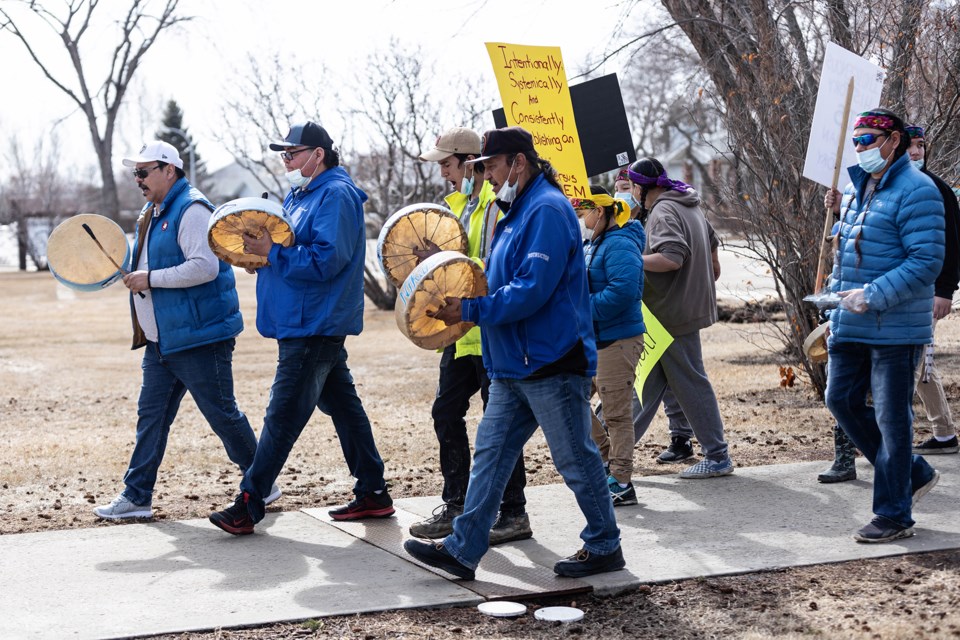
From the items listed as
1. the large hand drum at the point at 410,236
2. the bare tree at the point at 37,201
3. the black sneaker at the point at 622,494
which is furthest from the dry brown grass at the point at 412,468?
the bare tree at the point at 37,201

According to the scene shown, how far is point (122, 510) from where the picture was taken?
634 cm

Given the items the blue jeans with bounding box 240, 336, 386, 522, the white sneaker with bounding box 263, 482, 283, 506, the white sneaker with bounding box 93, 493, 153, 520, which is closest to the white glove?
the blue jeans with bounding box 240, 336, 386, 522

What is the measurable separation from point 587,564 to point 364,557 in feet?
3.61

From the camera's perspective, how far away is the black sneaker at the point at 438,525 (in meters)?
5.81

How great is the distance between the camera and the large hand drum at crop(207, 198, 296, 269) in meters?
5.53

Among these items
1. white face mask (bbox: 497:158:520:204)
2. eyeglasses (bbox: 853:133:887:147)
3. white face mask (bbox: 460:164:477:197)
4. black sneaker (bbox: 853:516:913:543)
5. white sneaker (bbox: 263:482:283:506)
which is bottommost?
black sneaker (bbox: 853:516:913:543)

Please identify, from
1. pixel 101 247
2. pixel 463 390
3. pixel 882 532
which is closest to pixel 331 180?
pixel 463 390

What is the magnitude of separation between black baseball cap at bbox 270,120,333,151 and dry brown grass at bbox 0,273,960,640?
6.96ft

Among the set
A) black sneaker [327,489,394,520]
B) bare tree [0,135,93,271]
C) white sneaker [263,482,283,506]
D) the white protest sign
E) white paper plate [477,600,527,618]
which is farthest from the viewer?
bare tree [0,135,93,271]

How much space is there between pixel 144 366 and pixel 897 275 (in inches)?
155

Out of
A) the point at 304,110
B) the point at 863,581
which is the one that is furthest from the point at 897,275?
the point at 304,110

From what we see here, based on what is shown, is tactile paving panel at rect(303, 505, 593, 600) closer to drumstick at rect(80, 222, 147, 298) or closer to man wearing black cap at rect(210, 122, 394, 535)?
man wearing black cap at rect(210, 122, 394, 535)

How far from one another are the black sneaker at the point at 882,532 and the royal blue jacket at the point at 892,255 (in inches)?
32.9

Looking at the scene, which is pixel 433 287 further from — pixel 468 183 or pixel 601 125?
pixel 601 125
